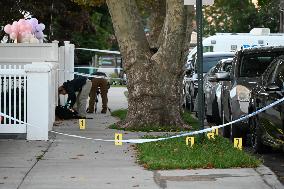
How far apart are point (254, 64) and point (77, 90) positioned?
6100 mm

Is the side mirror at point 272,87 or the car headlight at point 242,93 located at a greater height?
the side mirror at point 272,87

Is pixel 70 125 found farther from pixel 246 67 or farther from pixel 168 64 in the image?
pixel 246 67

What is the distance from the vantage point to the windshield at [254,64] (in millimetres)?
16375

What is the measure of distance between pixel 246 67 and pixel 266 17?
4821 cm

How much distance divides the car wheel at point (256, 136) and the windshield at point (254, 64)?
233 cm

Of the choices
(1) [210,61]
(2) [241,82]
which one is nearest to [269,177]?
(2) [241,82]

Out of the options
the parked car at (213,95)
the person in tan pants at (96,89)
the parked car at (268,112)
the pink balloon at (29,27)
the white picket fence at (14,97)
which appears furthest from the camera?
the person in tan pants at (96,89)

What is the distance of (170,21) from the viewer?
57.4 ft

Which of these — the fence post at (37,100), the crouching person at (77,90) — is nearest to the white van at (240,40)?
the crouching person at (77,90)

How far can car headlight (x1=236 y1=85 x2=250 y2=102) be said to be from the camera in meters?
15.2

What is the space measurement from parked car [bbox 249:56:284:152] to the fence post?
356 cm

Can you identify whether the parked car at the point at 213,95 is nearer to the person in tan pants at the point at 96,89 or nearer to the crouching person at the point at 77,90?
the crouching person at the point at 77,90

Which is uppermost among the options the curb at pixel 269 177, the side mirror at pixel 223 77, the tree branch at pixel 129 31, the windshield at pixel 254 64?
the tree branch at pixel 129 31

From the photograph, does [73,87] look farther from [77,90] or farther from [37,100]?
[37,100]
